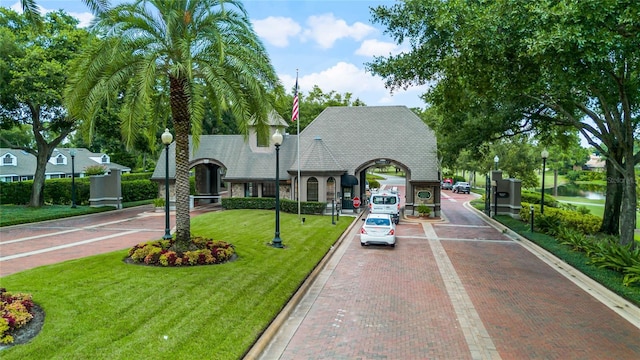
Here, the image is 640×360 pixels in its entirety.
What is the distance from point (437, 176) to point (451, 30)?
16.4 m

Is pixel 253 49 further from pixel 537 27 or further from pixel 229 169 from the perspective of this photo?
pixel 229 169

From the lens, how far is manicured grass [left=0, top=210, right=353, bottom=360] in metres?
7.62

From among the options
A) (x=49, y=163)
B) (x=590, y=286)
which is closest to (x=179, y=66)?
(x=590, y=286)

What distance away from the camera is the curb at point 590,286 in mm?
10765

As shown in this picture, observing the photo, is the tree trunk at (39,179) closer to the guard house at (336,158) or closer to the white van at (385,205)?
the guard house at (336,158)

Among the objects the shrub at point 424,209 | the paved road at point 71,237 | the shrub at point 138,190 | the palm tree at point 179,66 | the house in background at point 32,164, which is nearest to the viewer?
the palm tree at point 179,66

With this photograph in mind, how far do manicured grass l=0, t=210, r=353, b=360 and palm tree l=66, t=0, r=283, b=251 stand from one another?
247cm

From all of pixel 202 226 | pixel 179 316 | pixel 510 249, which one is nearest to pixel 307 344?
pixel 179 316

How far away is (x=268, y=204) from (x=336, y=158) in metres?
6.48

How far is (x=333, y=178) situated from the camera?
30.1m

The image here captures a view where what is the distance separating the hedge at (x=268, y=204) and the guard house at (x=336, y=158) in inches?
40.5

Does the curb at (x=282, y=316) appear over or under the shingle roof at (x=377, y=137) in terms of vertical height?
under

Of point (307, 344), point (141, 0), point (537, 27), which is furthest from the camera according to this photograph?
point (141, 0)

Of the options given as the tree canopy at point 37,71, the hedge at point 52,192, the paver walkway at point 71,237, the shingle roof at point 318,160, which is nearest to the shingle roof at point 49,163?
the hedge at point 52,192
